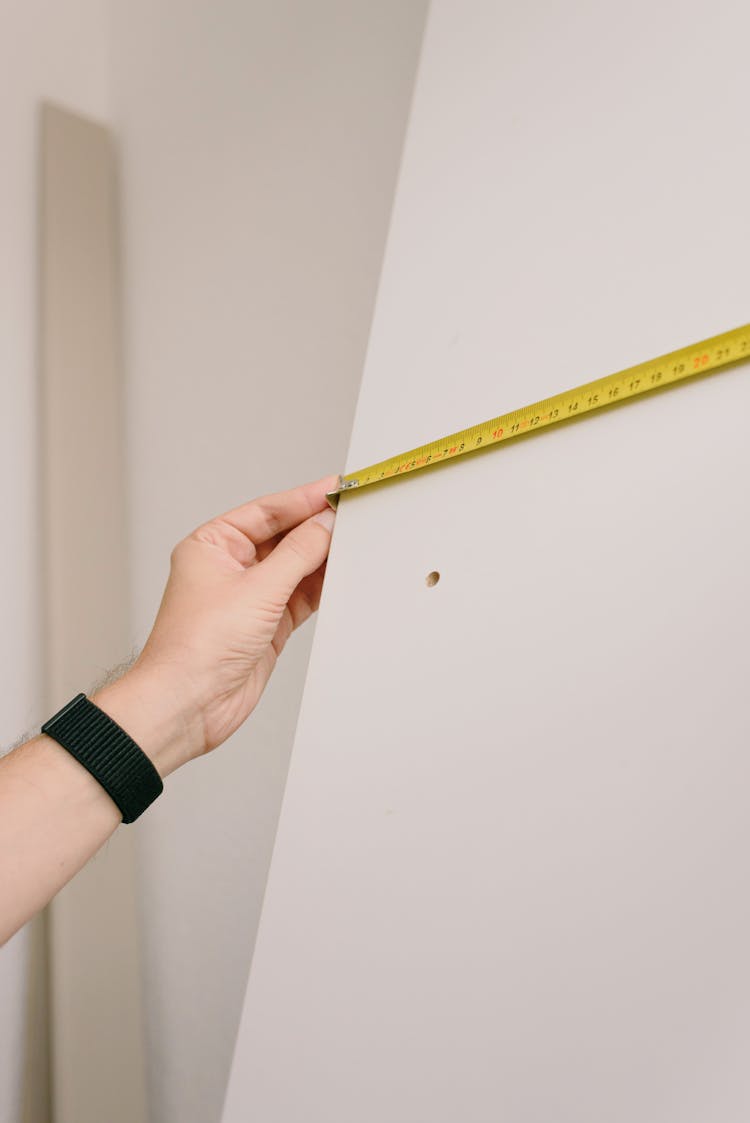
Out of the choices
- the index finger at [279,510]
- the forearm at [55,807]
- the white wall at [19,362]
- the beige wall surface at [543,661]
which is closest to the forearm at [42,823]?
the forearm at [55,807]

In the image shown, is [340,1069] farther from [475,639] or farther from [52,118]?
[52,118]

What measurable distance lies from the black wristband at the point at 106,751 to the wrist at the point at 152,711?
1 cm

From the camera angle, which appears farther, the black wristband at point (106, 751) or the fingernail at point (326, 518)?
the fingernail at point (326, 518)

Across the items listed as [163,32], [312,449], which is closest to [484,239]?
[312,449]

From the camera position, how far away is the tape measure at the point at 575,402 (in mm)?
742

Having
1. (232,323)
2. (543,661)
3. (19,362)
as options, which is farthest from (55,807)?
(19,362)

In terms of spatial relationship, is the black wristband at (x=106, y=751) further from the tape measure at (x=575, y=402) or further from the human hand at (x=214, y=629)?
the tape measure at (x=575, y=402)

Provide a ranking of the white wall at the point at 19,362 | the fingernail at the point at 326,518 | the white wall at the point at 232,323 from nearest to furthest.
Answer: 1. the fingernail at the point at 326,518
2. the white wall at the point at 232,323
3. the white wall at the point at 19,362

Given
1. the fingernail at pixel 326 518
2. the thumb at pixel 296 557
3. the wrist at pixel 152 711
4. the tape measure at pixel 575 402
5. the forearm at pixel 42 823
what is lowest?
the forearm at pixel 42 823

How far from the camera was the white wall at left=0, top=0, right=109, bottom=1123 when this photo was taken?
1.74 meters

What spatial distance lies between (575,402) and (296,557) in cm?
39

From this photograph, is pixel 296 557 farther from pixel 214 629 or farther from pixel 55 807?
pixel 55 807

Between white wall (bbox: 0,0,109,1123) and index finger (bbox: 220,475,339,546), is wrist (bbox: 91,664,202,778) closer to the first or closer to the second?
index finger (bbox: 220,475,339,546)

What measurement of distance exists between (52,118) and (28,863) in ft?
5.93
